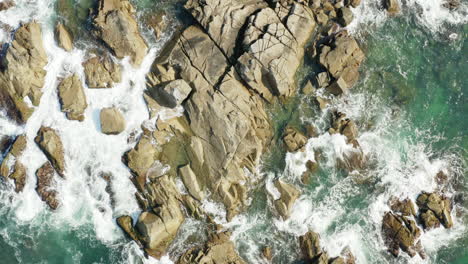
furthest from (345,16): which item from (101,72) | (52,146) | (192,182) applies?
(52,146)

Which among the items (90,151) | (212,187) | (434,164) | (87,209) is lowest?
(87,209)

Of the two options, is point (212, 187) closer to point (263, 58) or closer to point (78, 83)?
point (263, 58)

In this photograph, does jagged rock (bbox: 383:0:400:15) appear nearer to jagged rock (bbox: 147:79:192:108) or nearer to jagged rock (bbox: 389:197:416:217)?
jagged rock (bbox: 389:197:416:217)

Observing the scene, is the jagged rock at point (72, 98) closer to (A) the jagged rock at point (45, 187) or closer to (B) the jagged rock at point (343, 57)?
(A) the jagged rock at point (45, 187)

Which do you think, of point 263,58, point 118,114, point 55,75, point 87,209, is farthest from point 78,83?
point 263,58

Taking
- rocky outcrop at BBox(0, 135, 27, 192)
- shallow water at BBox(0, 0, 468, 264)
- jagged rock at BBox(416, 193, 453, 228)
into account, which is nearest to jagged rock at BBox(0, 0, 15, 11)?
shallow water at BBox(0, 0, 468, 264)
